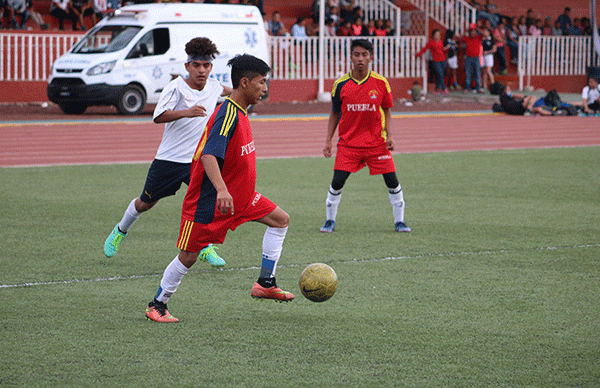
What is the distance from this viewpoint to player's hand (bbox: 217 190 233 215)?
193 inches

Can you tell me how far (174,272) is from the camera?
5.25 meters

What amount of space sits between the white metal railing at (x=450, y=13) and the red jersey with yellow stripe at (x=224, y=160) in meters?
26.4

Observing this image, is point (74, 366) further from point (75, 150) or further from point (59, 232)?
point (75, 150)

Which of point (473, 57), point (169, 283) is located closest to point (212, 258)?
point (169, 283)

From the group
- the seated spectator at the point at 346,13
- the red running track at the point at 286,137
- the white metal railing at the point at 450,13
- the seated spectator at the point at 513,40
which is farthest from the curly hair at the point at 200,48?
the seated spectator at the point at 513,40

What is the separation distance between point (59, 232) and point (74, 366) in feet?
13.2

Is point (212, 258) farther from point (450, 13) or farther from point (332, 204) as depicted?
point (450, 13)

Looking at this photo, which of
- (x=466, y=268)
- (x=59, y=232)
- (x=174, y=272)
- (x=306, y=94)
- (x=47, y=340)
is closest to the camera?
(x=47, y=340)

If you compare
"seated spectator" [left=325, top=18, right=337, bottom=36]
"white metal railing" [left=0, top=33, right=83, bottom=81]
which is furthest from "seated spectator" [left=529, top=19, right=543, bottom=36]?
"white metal railing" [left=0, top=33, right=83, bottom=81]

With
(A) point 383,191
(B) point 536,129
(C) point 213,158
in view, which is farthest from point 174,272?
(B) point 536,129

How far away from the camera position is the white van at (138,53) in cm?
2066

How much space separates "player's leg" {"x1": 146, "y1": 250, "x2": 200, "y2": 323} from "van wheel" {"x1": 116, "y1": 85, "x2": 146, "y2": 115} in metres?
16.4

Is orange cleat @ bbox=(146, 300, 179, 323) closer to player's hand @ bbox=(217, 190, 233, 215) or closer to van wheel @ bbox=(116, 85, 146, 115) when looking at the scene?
player's hand @ bbox=(217, 190, 233, 215)

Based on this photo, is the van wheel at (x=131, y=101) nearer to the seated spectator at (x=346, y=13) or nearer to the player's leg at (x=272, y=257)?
the seated spectator at (x=346, y=13)
